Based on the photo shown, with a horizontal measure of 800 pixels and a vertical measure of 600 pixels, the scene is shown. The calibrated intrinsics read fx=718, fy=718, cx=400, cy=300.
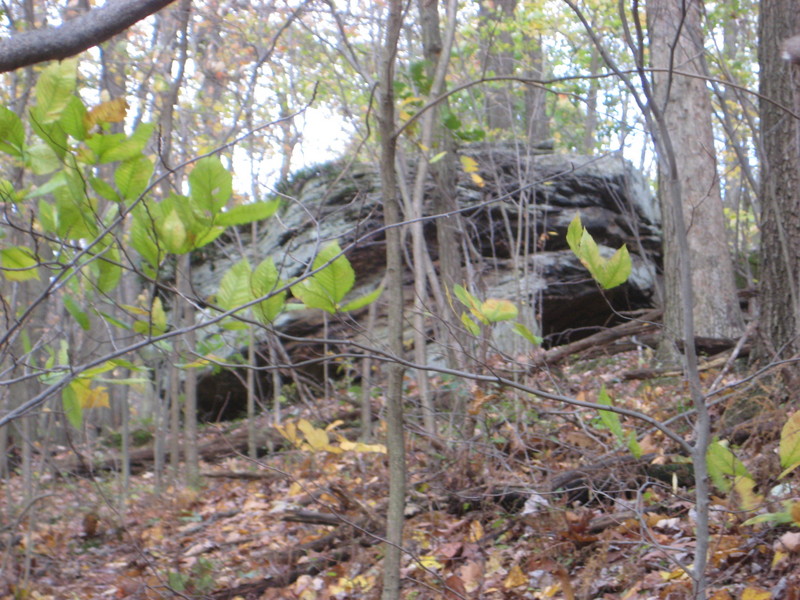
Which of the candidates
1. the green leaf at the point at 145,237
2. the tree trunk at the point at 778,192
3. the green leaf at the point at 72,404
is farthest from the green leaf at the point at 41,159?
the tree trunk at the point at 778,192

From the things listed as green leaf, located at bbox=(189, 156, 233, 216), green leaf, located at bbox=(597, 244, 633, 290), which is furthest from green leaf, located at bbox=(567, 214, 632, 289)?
green leaf, located at bbox=(189, 156, 233, 216)

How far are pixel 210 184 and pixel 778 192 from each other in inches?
150

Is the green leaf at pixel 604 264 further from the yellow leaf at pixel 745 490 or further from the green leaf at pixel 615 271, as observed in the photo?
the yellow leaf at pixel 745 490

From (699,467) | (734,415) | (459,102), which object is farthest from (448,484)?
(459,102)

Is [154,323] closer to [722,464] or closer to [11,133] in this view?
[11,133]

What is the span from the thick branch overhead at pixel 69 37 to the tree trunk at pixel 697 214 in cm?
602

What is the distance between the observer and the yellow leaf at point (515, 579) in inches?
126

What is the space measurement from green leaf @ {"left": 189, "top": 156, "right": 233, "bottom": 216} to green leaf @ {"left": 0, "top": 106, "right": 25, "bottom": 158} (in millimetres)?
270

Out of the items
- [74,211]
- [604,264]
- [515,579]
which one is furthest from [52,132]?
[515,579]

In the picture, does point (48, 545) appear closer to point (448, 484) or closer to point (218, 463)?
point (218, 463)

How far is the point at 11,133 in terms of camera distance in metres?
1.12

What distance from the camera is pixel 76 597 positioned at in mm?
4426

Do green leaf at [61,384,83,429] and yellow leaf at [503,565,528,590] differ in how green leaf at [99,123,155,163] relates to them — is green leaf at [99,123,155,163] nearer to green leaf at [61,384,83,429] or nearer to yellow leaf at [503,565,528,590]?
green leaf at [61,384,83,429]

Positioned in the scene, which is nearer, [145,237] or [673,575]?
[145,237]
